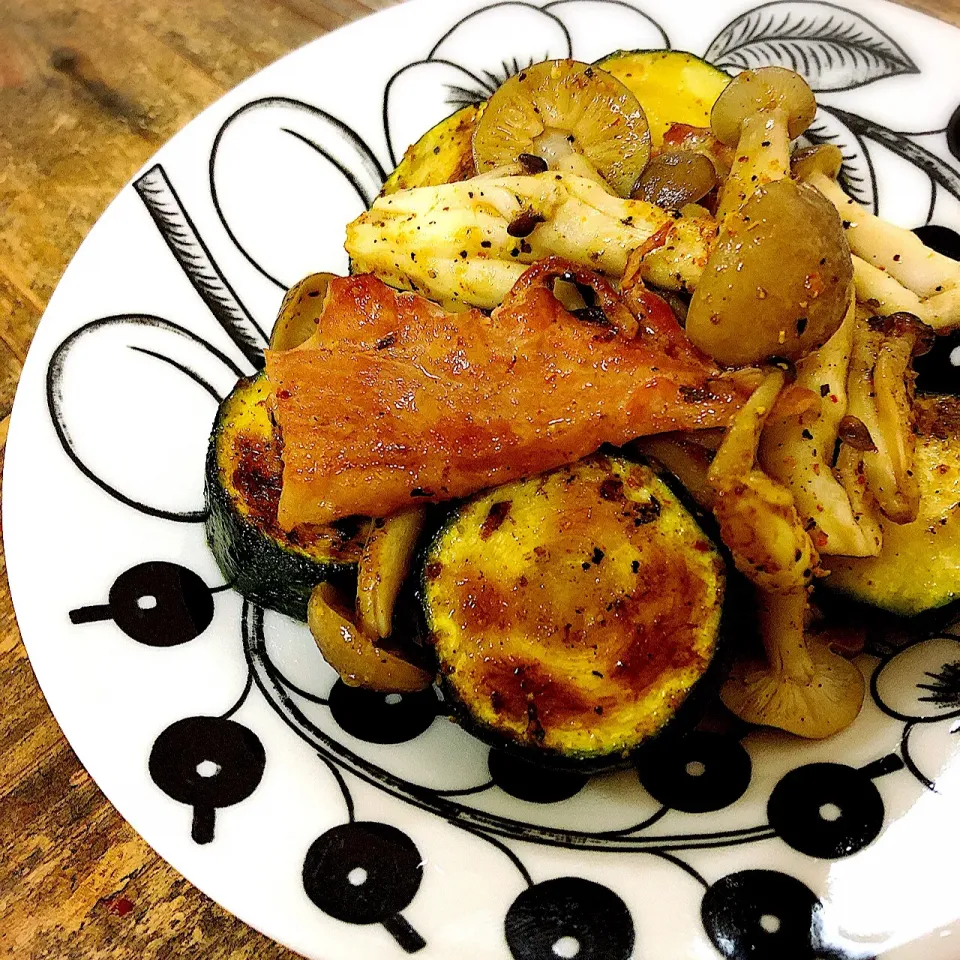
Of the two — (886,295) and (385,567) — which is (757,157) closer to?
(886,295)

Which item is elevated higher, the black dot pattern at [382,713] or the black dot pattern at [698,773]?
the black dot pattern at [382,713]

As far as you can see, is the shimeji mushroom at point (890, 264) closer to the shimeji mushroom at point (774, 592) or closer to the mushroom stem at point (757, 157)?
the mushroom stem at point (757, 157)

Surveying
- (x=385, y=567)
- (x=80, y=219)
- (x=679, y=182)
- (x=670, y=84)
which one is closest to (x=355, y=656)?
(x=385, y=567)

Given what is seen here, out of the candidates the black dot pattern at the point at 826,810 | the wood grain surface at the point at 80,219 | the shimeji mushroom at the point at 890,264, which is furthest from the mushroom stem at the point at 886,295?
the wood grain surface at the point at 80,219

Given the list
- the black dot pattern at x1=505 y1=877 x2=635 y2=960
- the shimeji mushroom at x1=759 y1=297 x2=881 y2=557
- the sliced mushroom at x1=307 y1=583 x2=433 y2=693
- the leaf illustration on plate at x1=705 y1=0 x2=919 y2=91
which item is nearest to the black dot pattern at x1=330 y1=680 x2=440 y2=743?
the sliced mushroom at x1=307 y1=583 x2=433 y2=693

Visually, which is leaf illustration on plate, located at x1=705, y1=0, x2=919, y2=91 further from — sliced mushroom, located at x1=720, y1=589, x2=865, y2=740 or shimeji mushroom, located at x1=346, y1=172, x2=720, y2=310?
sliced mushroom, located at x1=720, y1=589, x2=865, y2=740

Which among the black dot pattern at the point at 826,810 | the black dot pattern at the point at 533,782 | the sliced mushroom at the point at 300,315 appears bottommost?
the black dot pattern at the point at 533,782

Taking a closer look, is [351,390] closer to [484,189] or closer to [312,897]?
[484,189]

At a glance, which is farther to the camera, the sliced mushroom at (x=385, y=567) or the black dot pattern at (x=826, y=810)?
the sliced mushroom at (x=385, y=567)
